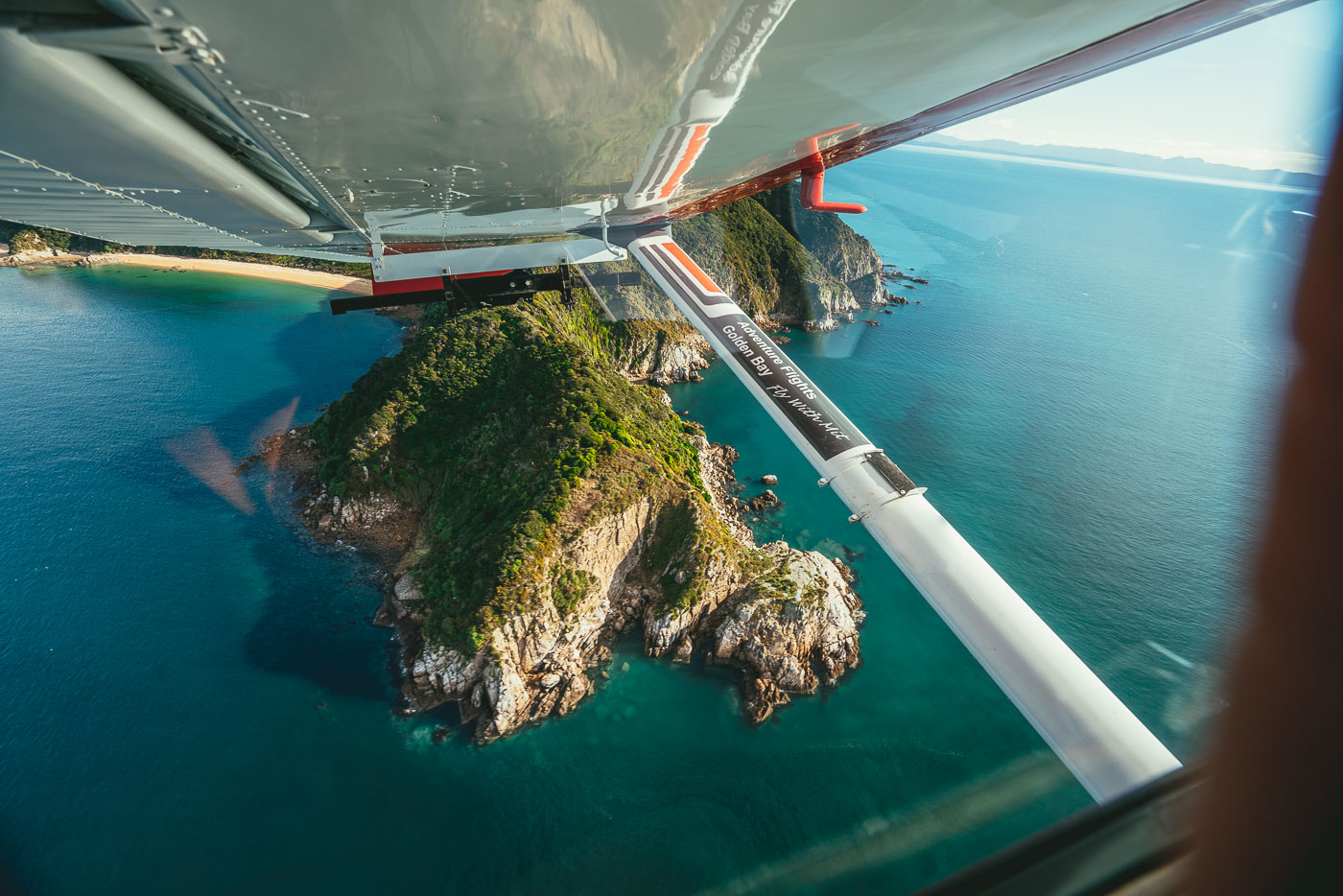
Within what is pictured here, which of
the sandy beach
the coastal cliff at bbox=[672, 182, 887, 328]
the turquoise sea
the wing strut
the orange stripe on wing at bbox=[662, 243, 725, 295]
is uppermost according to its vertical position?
the sandy beach

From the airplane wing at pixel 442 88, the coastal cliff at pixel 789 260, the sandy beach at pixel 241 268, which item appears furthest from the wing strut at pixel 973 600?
the sandy beach at pixel 241 268

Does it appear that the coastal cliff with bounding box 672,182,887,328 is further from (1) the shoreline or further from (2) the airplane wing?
(1) the shoreline

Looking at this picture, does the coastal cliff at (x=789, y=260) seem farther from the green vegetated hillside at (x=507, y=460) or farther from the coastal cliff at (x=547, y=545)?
the coastal cliff at (x=547, y=545)

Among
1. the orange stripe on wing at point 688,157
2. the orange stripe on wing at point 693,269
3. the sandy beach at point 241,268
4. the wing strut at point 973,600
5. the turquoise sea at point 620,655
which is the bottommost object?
the turquoise sea at point 620,655

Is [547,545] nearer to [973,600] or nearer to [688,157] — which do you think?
[688,157]

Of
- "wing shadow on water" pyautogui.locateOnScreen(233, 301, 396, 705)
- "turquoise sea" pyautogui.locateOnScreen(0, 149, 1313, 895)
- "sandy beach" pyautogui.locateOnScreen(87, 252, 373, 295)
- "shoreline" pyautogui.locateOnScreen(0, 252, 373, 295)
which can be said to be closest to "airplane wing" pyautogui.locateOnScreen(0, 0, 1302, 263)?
"turquoise sea" pyautogui.locateOnScreen(0, 149, 1313, 895)

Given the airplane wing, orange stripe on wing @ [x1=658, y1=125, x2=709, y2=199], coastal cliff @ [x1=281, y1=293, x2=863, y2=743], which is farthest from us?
coastal cliff @ [x1=281, y1=293, x2=863, y2=743]

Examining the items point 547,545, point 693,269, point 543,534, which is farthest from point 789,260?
point 693,269
